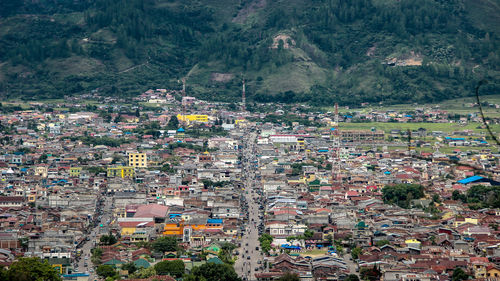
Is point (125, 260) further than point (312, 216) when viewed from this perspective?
No

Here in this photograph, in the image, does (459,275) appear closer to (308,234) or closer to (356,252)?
(356,252)

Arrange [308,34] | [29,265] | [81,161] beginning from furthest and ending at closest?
[308,34], [81,161], [29,265]

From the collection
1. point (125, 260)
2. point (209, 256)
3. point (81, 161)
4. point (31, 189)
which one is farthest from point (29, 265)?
point (81, 161)

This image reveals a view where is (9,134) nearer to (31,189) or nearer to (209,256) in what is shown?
(31,189)

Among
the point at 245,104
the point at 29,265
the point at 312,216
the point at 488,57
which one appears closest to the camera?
the point at 29,265

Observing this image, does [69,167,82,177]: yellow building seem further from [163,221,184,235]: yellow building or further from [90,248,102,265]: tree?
[90,248,102,265]: tree

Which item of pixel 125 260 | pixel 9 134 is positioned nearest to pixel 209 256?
pixel 125 260

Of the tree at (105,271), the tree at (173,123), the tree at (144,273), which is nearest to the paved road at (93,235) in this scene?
the tree at (105,271)

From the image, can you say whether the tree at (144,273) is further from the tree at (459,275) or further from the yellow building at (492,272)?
the yellow building at (492,272)
